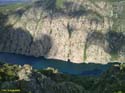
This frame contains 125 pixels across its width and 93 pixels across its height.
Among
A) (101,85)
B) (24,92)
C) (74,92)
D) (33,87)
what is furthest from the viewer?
(101,85)

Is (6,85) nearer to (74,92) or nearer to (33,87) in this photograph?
(33,87)

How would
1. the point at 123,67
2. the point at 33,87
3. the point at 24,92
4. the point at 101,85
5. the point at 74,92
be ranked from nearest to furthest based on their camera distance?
the point at 24,92 → the point at 33,87 → the point at 74,92 → the point at 101,85 → the point at 123,67

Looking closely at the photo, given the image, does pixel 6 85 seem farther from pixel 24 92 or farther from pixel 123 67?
pixel 123 67

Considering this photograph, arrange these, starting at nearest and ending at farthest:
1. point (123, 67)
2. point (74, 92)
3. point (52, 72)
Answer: point (74, 92)
point (123, 67)
point (52, 72)

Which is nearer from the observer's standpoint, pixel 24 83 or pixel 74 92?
pixel 24 83

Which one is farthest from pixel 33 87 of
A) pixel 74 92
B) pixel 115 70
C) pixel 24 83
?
pixel 115 70

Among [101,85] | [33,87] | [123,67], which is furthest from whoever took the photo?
[123,67]

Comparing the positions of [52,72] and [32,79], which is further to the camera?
[52,72]

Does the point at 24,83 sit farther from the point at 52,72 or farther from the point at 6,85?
the point at 52,72

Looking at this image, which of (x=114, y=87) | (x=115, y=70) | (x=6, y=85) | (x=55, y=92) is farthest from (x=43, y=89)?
(x=115, y=70)
